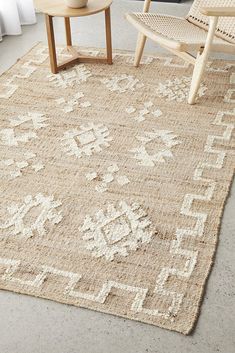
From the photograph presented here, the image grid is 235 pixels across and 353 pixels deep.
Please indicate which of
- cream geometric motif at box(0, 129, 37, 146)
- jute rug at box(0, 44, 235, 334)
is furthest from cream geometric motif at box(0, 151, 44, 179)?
cream geometric motif at box(0, 129, 37, 146)

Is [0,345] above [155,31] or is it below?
below

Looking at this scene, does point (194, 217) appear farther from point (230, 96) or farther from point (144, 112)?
point (230, 96)

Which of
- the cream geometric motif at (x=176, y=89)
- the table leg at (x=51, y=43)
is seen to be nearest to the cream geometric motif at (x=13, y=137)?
the table leg at (x=51, y=43)

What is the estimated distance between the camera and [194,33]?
2.71m

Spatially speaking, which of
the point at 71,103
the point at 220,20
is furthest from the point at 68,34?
the point at 220,20

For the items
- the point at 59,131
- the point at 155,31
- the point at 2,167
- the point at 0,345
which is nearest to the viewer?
the point at 0,345

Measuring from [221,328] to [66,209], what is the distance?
0.75 metres

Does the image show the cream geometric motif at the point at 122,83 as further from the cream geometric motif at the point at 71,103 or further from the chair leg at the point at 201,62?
the chair leg at the point at 201,62

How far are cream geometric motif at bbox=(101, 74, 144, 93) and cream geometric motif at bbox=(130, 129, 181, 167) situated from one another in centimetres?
47

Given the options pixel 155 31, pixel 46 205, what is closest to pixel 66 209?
pixel 46 205

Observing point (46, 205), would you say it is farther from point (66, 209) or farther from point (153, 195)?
point (153, 195)

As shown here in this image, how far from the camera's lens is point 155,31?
266 centimetres

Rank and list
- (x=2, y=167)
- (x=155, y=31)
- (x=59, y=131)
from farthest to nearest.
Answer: (x=155, y=31), (x=59, y=131), (x=2, y=167)

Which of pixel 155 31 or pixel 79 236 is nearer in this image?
pixel 79 236
